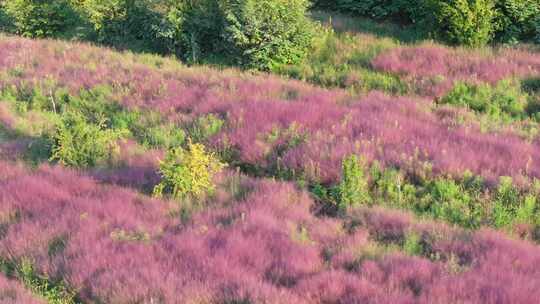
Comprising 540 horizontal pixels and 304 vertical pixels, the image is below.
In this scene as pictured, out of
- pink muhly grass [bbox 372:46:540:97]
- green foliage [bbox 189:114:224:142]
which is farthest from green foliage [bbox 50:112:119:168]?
pink muhly grass [bbox 372:46:540:97]

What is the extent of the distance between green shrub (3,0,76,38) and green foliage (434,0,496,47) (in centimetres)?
1300

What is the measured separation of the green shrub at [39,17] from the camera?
19.2m

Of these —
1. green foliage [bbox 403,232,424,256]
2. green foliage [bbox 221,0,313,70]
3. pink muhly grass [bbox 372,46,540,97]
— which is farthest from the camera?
green foliage [bbox 221,0,313,70]

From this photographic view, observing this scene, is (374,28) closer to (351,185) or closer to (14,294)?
(351,185)

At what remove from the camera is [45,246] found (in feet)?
18.4

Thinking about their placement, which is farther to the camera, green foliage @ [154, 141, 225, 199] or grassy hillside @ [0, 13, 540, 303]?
green foliage @ [154, 141, 225, 199]

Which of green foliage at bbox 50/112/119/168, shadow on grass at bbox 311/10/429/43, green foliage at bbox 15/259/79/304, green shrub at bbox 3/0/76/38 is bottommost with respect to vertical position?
green foliage at bbox 15/259/79/304

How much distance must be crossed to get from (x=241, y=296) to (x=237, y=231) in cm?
110

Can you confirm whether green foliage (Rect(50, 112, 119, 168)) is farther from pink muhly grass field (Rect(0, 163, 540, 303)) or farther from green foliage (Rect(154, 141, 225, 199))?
green foliage (Rect(154, 141, 225, 199))

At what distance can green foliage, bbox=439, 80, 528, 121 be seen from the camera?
407 inches

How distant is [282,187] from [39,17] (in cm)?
1567

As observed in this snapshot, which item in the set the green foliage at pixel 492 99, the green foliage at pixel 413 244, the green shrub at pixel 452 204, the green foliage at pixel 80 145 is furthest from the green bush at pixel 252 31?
the green foliage at pixel 413 244

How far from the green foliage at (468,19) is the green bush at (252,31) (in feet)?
11.1

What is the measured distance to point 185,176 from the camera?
270 inches
